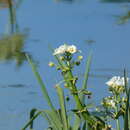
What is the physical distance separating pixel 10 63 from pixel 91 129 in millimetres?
1846

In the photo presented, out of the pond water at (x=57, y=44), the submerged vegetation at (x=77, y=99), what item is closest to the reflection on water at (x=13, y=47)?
the pond water at (x=57, y=44)

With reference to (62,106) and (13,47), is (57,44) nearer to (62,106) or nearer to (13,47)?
(13,47)

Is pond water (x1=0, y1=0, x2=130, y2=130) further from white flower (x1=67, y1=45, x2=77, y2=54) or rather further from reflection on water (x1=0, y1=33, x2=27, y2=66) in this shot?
white flower (x1=67, y1=45, x2=77, y2=54)

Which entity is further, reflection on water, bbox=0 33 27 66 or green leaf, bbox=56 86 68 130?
reflection on water, bbox=0 33 27 66

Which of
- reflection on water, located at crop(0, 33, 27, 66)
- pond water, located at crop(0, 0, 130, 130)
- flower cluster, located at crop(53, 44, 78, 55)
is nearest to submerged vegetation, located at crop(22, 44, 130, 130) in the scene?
flower cluster, located at crop(53, 44, 78, 55)

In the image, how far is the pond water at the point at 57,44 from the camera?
2.91 metres

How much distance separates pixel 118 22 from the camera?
441cm

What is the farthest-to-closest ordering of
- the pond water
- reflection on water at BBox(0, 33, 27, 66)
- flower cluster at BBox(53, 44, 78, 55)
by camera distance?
reflection on water at BBox(0, 33, 27, 66), the pond water, flower cluster at BBox(53, 44, 78, 55)

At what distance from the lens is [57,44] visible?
3.74 meters

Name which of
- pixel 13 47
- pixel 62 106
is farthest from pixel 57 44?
pixel 62 106

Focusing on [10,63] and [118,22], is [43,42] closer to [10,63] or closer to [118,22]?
[10,63]

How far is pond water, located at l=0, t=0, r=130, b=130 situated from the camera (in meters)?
2.91

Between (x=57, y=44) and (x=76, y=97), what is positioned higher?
(x=76, y=97)

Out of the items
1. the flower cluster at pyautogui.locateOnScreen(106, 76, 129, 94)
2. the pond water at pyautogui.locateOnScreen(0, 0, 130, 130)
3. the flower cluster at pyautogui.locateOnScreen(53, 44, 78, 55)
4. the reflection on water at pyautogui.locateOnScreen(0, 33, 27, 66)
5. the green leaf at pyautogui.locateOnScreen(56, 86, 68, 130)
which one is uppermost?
the flower cluster at pyautogui.locateOnScreen(53, 44, 78, 55)
